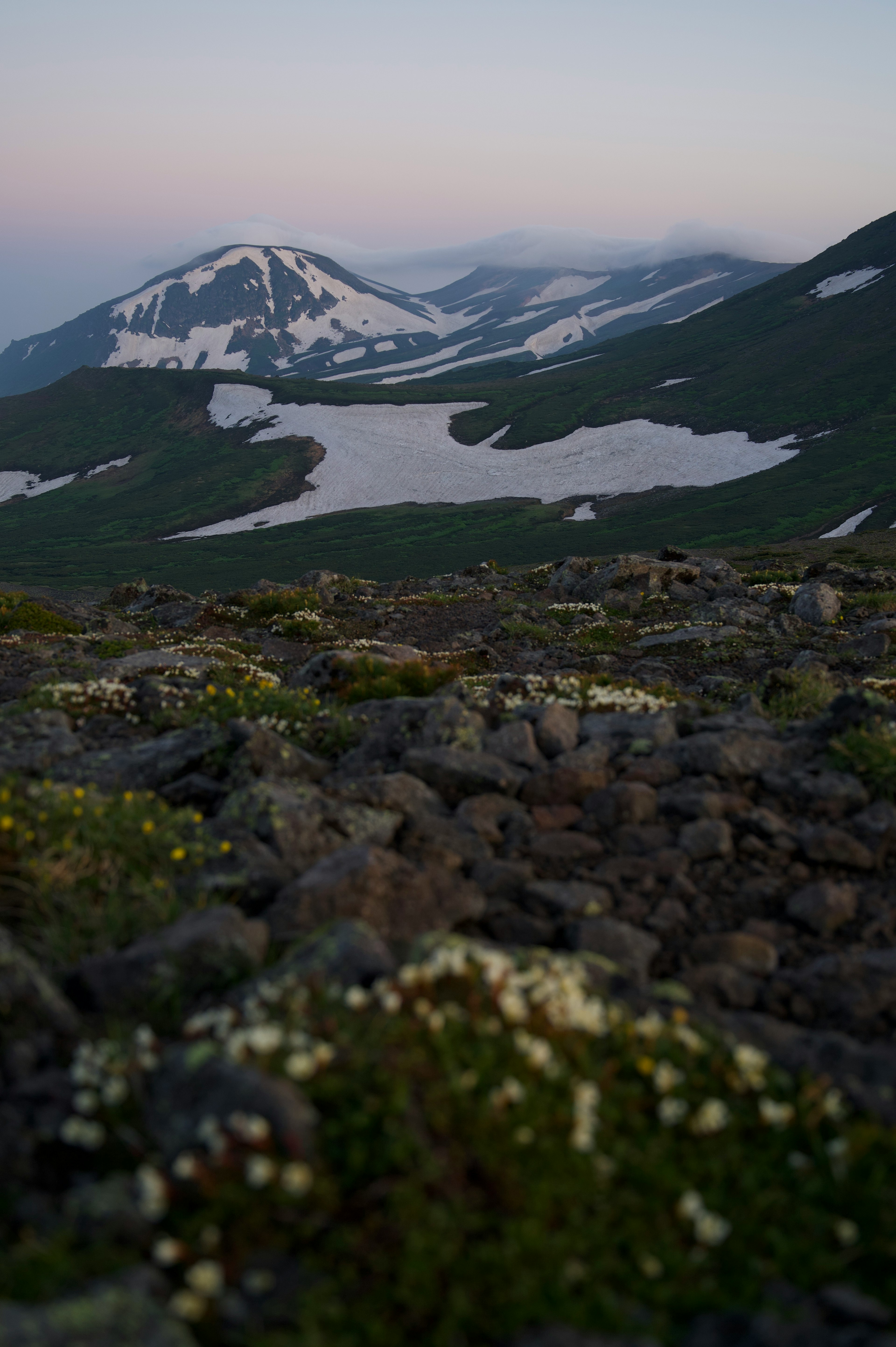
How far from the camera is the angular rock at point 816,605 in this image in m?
22.9

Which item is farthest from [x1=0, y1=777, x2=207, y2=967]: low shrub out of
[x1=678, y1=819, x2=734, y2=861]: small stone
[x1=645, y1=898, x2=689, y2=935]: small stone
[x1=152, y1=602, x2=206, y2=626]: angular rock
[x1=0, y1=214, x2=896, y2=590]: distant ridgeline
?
[x1=0, y1=214, x2=896, y2=590]: distant ridgeline

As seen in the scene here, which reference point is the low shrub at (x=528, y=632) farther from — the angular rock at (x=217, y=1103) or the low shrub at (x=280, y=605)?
the angular rock at (x=217, y=1103)

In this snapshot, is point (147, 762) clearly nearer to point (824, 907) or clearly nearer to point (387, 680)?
point (387, 680)

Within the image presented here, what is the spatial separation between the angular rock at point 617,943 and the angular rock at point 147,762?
4815mm

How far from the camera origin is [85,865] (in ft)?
19.6

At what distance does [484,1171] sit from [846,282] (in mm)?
180588

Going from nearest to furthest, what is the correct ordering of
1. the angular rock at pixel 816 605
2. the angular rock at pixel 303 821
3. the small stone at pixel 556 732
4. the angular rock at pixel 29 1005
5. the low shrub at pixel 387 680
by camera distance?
the angular rock at pixel 29 1005
the angular rock at pixel 303 821
the small stone at pixel 556 732
the low shrub at pixel 387 680
the angular rock at pixel 816 605

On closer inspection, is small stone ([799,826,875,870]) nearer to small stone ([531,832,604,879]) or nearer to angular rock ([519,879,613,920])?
small stone ([531,832,604,879])

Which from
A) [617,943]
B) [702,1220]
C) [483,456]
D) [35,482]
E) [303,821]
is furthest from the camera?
[35,482]

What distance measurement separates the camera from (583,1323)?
2.97m

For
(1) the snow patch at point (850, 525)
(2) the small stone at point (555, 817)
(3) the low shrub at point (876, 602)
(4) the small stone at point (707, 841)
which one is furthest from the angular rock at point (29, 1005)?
(1) the snow patch at point (850, 525)

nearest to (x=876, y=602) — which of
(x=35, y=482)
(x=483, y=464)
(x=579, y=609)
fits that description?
(x=579, y=609)

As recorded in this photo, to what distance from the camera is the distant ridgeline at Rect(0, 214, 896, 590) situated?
74.9 meters

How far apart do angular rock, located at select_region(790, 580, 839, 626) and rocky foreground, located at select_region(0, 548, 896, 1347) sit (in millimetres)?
8939
